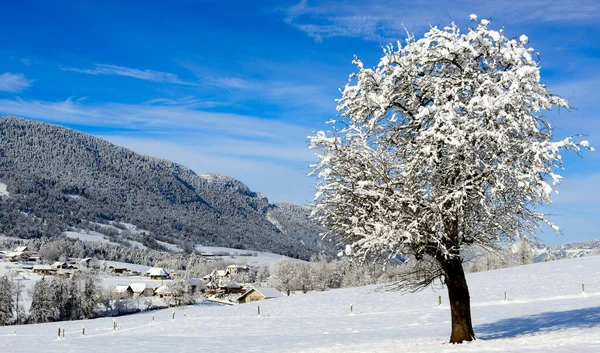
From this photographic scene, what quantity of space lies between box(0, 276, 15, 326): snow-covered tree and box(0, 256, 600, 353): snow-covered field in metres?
46.0

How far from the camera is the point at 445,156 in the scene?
16859mm

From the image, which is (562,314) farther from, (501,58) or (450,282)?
(501,58)

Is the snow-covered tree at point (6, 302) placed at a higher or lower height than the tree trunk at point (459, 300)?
lower

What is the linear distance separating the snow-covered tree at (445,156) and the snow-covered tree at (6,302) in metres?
94.7

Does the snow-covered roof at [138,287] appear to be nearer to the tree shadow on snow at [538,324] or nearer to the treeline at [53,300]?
the treeline at [53,300]

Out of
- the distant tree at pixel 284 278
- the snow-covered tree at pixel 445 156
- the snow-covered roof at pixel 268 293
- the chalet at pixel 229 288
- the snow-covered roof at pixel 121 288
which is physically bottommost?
the chalet at pixel 229 288

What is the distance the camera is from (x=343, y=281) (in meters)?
137

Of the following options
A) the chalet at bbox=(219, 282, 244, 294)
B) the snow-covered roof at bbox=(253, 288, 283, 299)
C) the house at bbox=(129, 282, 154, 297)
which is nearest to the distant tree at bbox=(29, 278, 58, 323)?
the snow-covered roof at bbox=(253, 288, 283, 299)

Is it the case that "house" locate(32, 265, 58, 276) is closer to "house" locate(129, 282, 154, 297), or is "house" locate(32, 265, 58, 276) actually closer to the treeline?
"house" locate(129, 282, 154, 297)

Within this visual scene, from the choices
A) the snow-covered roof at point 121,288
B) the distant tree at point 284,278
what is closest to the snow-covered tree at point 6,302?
the snow-covered roof at point 121,288

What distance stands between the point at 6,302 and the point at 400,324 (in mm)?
83903

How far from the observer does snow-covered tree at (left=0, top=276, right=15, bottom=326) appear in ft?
305

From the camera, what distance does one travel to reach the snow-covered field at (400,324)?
2066 cm

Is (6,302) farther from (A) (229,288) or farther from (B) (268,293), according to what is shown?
(A) (229,288)
